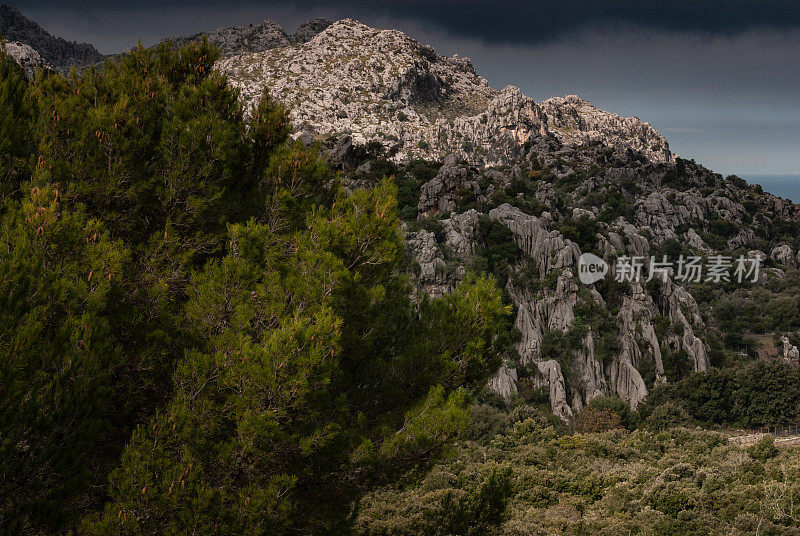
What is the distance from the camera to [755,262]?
225ft

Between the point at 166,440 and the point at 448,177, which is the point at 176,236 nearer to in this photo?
the point at 166,440

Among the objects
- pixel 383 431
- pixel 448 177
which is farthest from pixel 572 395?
pixel 383 431

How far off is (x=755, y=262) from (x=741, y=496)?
217ft

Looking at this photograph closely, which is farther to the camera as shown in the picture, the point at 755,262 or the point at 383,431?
the point at 755,262

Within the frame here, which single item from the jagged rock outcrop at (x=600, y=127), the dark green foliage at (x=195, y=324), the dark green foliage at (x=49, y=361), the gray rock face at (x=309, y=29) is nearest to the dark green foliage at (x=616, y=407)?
the dark green foliage at (x=195, y=324)

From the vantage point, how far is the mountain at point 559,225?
41000mm

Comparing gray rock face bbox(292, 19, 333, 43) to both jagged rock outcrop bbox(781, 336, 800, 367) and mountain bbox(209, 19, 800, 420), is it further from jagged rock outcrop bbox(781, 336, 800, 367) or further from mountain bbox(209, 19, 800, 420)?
jagged rock outcrop bbox(781, 336, 800, 367)

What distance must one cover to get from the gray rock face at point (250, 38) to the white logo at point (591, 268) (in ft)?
410

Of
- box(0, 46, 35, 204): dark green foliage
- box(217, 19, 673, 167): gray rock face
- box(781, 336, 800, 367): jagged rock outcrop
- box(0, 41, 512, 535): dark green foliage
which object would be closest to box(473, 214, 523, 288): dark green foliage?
box(781, 336, 800, 367): jagged rock outcrop

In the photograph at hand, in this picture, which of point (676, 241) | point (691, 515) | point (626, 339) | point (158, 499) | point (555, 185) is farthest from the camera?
point (555, 185)

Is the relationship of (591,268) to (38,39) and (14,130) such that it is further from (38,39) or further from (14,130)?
(38,39)

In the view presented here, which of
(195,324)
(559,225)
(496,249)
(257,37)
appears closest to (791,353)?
(559,225)

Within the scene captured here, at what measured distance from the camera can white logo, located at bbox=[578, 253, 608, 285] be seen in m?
44.1

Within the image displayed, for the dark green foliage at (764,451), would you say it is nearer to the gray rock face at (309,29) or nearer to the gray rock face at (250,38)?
the gray rock face at (250,38)
